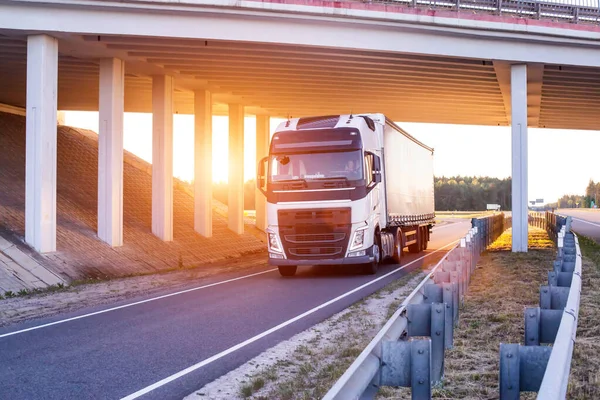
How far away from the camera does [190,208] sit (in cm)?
3375

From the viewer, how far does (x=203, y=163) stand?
30.0 meters

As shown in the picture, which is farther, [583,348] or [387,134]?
[387,134]

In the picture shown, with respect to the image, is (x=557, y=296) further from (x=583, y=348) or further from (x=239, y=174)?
(x=239, y=174)

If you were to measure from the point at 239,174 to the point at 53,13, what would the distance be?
1561cm

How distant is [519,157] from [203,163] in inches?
501

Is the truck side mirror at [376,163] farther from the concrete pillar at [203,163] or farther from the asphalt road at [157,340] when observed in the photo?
the concrete pillar at [203,163]

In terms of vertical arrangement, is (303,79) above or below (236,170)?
above

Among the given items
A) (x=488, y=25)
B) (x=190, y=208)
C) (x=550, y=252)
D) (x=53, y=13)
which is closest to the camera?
(x=53, y=13)

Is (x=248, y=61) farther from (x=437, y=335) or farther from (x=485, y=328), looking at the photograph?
(x=437, y=335)

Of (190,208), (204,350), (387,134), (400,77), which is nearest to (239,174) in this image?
(190,208)

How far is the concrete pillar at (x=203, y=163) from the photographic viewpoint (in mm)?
29625

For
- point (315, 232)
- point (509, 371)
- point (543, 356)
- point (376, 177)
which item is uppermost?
point (376, 177)

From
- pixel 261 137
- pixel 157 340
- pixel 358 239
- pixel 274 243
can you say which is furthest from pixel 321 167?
pixel 261 137

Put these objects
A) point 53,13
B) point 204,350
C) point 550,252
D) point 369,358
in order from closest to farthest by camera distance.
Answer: point 369,358 < point 204,350 < point 53,13 < point 550,252
